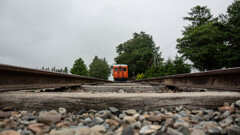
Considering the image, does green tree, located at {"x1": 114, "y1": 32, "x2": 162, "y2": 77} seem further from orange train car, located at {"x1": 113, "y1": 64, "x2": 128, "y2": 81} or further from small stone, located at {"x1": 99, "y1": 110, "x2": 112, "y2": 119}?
small stone, located at {"x1": 99, "y1": 110, "x2": 112, "y2": 119}

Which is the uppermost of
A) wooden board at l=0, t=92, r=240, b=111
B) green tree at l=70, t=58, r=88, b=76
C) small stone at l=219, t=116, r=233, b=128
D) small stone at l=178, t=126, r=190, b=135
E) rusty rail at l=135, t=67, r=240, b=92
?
green tree at l=70, t=58, r=88, b=76

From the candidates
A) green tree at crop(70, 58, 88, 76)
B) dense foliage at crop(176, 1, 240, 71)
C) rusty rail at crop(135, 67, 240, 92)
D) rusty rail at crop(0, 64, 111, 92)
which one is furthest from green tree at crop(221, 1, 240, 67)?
green tree at crop(70, 58, 88, 76)

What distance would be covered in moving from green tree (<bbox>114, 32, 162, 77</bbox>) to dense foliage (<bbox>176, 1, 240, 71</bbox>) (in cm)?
1180

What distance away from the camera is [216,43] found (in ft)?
81.5

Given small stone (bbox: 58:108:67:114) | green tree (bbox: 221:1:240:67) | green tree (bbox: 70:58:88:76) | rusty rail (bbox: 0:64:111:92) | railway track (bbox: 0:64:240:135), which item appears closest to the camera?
railway track (bbox: 0:64:240:135)

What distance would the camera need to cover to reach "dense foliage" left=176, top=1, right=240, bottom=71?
2116cm

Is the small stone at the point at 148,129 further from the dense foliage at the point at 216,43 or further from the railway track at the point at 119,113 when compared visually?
the dense foliage at the point at 216,43

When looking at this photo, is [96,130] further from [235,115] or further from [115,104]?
[235,115]

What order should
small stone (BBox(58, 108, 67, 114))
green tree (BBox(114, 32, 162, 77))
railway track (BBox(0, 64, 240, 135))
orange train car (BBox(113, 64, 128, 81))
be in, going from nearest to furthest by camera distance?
railway track (BBox(0, 64, 240, 135)) < small stone (BBox(58, 108, 67, 114)) < orange train car (BBox(113, 64, 128, 81)) < green tree (BBox(114, 32, 162, 77))

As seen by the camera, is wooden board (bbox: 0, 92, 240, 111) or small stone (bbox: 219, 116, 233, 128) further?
wooden board (bbox: 0, 92, 240, 111)

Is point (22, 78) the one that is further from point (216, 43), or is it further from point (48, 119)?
point (216, 43)

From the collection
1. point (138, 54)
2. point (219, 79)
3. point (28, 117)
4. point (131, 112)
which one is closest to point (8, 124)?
point (28, 117)

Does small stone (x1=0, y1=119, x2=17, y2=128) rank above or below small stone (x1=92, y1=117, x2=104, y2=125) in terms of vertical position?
above

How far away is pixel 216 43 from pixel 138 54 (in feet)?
74.1
